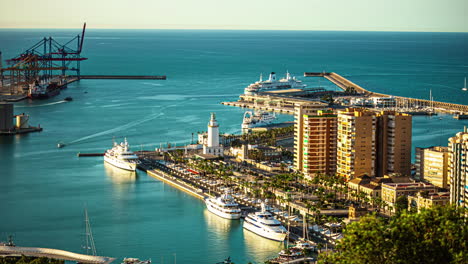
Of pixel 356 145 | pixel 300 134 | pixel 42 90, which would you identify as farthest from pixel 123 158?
pixel 42 90

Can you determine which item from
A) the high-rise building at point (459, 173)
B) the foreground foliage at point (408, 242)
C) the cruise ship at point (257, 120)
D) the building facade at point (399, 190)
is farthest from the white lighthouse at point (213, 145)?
the foreground foliage at point (408, 242)

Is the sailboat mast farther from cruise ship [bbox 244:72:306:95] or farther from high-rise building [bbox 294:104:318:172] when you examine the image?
cruise ship [bbox 244:72:306:95]

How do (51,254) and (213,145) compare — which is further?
(213,145)

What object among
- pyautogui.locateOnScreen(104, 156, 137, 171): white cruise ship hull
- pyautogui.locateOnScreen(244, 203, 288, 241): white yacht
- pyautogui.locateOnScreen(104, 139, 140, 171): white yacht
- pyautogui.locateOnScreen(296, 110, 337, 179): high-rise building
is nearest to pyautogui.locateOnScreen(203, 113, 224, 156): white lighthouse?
pyautogui.locateOnScreen(104, 139, 140, 171): white yacht

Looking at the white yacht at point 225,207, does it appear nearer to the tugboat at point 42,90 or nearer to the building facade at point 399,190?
the building facade at point 399,190

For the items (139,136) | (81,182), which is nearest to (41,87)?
(139,136)

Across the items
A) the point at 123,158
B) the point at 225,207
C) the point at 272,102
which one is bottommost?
the point at 225,207

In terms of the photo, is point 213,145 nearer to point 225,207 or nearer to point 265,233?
point 225,207
